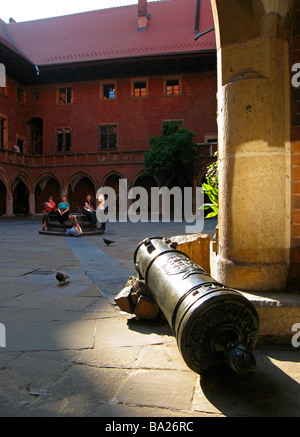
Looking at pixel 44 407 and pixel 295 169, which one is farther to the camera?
pixel 295 169

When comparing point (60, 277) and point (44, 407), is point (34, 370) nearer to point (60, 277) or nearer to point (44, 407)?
point (44, 407)

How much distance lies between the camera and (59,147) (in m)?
27.9

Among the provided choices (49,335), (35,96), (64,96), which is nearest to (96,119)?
Result: (64,96)

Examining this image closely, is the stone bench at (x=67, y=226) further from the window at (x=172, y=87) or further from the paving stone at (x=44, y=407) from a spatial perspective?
the window at (x=172, y=87)

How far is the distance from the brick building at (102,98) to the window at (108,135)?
0.08 meters

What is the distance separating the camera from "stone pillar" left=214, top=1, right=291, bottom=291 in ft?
9.52

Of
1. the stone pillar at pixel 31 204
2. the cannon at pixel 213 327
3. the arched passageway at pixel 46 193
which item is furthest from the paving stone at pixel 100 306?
the arched passageway at pixel 46 193

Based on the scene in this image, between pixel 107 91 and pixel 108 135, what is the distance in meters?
3.36

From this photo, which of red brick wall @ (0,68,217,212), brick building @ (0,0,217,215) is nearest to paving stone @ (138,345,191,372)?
brick building @ (0,0,217,215)

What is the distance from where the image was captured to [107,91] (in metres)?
26.7

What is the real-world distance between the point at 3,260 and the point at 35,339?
14.0ft

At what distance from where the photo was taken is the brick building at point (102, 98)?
81.4 feet

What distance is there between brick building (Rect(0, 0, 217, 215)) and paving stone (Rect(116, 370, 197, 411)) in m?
21.8

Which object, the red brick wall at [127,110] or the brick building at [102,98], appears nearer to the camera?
the brick building at [102,98]
